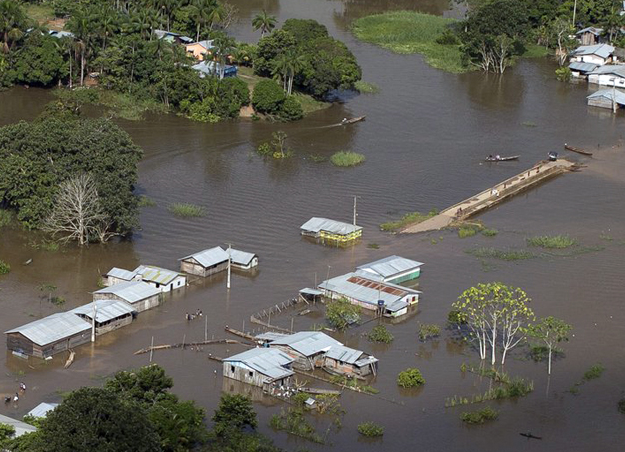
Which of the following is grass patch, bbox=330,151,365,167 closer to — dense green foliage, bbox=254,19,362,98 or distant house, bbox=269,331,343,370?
dense green foliage, bbox=254,19,362,98

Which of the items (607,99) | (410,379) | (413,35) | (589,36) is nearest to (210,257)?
(410,379)

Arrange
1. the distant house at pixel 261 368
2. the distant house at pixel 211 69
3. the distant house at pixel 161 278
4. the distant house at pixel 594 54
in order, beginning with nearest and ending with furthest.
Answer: the distant house at pixel 261 368 → the distant house at pixel 161 278 → the distant house at pixel 211 69 → the distant house at pixel 594 54

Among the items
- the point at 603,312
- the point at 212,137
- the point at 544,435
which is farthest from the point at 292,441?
the point at 212,137

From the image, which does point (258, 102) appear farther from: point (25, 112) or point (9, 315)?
point (9, 315)

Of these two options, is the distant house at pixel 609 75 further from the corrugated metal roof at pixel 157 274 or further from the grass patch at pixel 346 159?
the corrugated metal roof at pixel 157 274

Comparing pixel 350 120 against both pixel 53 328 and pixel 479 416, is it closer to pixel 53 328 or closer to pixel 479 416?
pixel 53 328

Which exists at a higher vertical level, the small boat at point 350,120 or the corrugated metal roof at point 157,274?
the small boat at point 350,120

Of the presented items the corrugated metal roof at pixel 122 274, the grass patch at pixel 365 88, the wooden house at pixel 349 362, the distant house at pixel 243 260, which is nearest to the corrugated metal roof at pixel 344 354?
the wooden house at pixel 349 362
